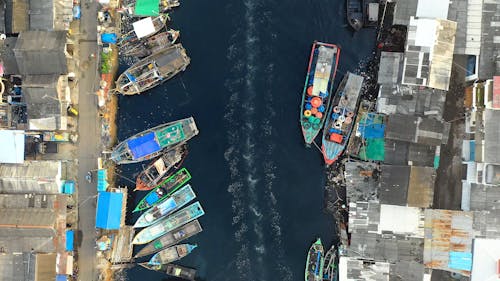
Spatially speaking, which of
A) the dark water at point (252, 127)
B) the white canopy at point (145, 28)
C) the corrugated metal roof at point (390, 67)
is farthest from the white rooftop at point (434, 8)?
the white canopy at point (145, 28)

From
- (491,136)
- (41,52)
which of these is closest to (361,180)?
(491,136)

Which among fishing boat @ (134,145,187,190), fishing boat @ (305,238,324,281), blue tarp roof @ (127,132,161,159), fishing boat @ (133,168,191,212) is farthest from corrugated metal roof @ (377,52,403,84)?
blue tarp roof @ (127,132,161,159)

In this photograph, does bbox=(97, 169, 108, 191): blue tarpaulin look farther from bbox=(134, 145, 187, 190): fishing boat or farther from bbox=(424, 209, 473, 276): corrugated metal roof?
bbox=(424, 209, 473, 276): corrugated metal roof

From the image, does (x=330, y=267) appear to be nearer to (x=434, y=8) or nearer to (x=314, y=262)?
(x=314, y=262)

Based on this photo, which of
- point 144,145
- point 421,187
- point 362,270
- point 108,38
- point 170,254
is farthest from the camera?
point 108,38

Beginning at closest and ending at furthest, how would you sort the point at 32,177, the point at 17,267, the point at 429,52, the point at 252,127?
the point at 429,52 < the point at 17,267 < the point at 32,177 < the point at 252,127

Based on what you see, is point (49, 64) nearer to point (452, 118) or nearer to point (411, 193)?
point (411, 193)
